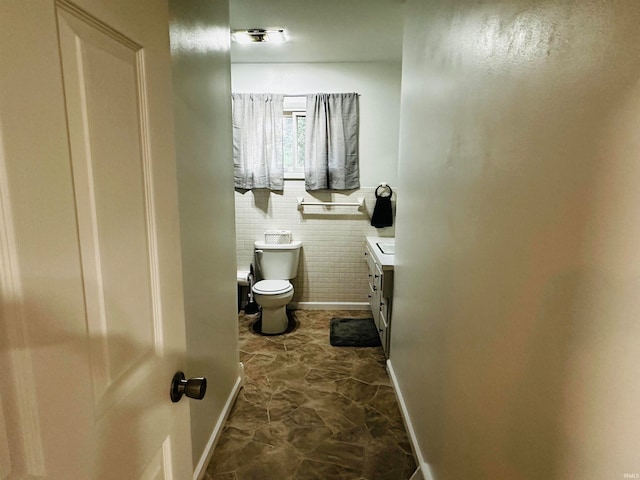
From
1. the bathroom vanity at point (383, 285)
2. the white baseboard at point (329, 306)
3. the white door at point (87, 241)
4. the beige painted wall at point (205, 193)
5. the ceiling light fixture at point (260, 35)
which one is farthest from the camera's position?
the white baseboard at point (329, 306)

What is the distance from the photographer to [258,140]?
11.3 ft

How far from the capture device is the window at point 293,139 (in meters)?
3.52

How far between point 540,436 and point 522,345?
185 mm

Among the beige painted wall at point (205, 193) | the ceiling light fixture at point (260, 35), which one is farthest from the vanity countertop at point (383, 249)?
the ceiling light fixture at point (260, 35)

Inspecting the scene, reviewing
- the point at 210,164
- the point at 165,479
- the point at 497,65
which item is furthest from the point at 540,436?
the point at 210,164

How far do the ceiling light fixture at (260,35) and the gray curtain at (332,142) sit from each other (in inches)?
27.3

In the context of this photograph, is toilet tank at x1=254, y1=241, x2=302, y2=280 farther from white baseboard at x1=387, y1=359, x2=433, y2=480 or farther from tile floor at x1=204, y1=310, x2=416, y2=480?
white baseboard at x1=387, y1=359, x2=433, y2=480

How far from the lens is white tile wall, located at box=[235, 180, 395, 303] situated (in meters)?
3.59

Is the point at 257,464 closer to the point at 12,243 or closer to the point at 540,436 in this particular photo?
the point at 540,436

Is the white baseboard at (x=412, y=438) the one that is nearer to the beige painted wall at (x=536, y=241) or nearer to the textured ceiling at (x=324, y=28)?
the beige painted wall at (x=536, y=241)

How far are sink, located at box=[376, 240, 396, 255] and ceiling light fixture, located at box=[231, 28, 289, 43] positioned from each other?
71.1 inches

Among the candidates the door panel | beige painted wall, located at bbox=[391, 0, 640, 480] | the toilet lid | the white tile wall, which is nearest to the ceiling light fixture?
the white tile wall

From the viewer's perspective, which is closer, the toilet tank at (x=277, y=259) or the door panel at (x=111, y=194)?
the door panel at (x=111, y=194)

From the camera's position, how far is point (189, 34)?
4.75 feet
